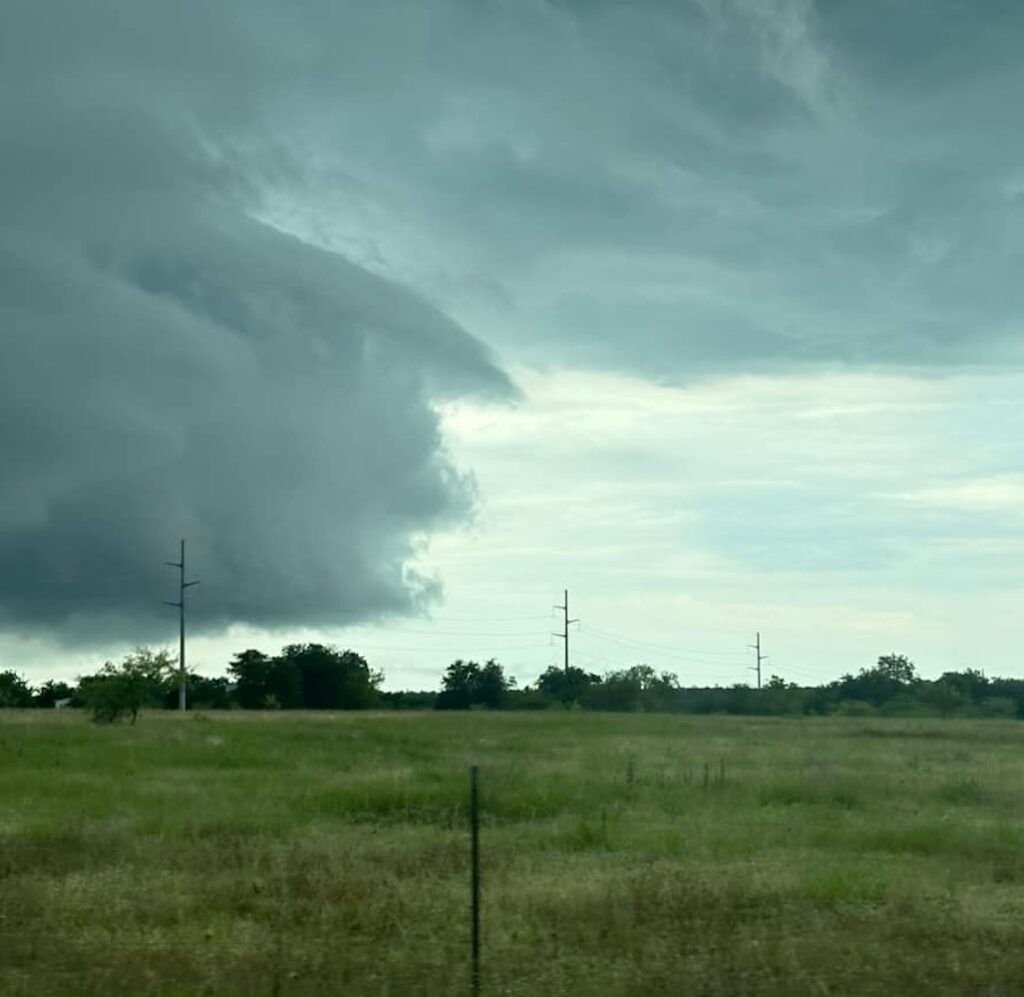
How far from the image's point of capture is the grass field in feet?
36.2

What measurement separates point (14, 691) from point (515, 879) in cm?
11327

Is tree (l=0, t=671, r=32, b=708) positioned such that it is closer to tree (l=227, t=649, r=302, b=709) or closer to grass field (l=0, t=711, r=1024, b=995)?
tree (l=227, t=649, r=302, b=709)

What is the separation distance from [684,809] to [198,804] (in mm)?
7549

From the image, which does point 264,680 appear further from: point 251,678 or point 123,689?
point 123,689

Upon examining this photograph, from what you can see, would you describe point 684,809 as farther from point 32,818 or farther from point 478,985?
point 478,985

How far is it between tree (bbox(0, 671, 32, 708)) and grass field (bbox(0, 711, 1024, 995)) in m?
88.5

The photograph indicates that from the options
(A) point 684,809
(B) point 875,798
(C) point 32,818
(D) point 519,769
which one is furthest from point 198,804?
(B) point 875,798

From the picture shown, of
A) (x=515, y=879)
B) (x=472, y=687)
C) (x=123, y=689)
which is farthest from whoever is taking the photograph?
(x=472, y=687)

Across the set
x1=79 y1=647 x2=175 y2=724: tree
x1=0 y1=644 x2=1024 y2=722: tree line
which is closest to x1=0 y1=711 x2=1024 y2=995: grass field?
x1=79 y1=647 x2=175 y2=724: tree

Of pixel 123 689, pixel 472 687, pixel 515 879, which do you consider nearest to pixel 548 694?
pixel 472 687

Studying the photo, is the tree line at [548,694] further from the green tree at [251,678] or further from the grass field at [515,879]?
the grass field at [515,879]

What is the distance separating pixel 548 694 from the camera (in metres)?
120

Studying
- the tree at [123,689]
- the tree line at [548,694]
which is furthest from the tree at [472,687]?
the tree at [123,689]

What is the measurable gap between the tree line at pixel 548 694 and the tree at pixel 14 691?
0.11 m
